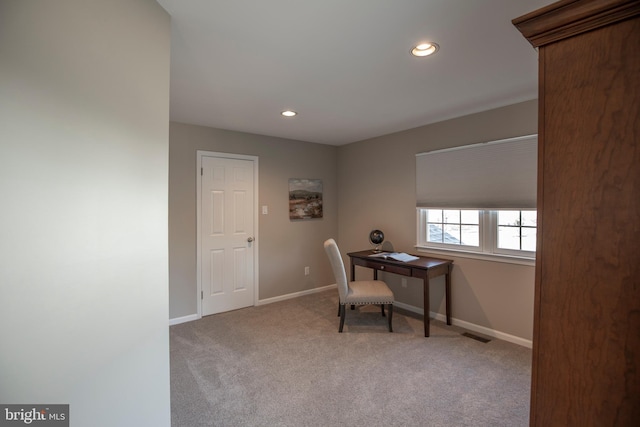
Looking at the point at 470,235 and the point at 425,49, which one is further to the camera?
the point at 470,235

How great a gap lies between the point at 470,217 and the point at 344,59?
230cm

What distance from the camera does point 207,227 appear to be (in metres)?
3.69

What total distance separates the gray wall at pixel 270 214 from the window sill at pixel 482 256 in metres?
1.68

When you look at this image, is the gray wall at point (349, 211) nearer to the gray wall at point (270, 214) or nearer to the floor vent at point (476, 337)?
the gray wall at point (270, 214)

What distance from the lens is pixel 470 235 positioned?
3330 millimetres

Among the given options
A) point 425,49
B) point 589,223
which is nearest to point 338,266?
point 425,49

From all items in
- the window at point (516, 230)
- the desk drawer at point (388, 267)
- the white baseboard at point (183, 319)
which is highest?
the window at point (516, 230)

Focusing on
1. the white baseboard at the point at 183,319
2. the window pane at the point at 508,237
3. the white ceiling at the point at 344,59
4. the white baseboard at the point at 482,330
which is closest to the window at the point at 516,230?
the window pane at the point at 508,237

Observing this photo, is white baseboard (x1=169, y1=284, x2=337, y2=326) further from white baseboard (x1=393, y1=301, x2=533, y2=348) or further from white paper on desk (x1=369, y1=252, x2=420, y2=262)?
white baseboard (x1=393, y1=301, x2=533, y2=348)

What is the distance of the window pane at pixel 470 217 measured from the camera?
3.26 m

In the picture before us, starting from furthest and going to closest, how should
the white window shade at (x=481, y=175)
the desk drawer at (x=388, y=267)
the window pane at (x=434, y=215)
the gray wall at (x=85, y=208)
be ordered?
1. the window pane at (x=434, y=215)
2. the desk drawer at (x=388, y=267)
3. the white window shade at (x=481, y=175)
4. the gray wall at (x=85, y=208)

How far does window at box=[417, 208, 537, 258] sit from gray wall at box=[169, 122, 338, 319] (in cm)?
168

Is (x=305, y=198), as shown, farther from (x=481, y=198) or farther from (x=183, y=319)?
(x=481, y=198)

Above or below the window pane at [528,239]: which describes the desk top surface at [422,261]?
below
